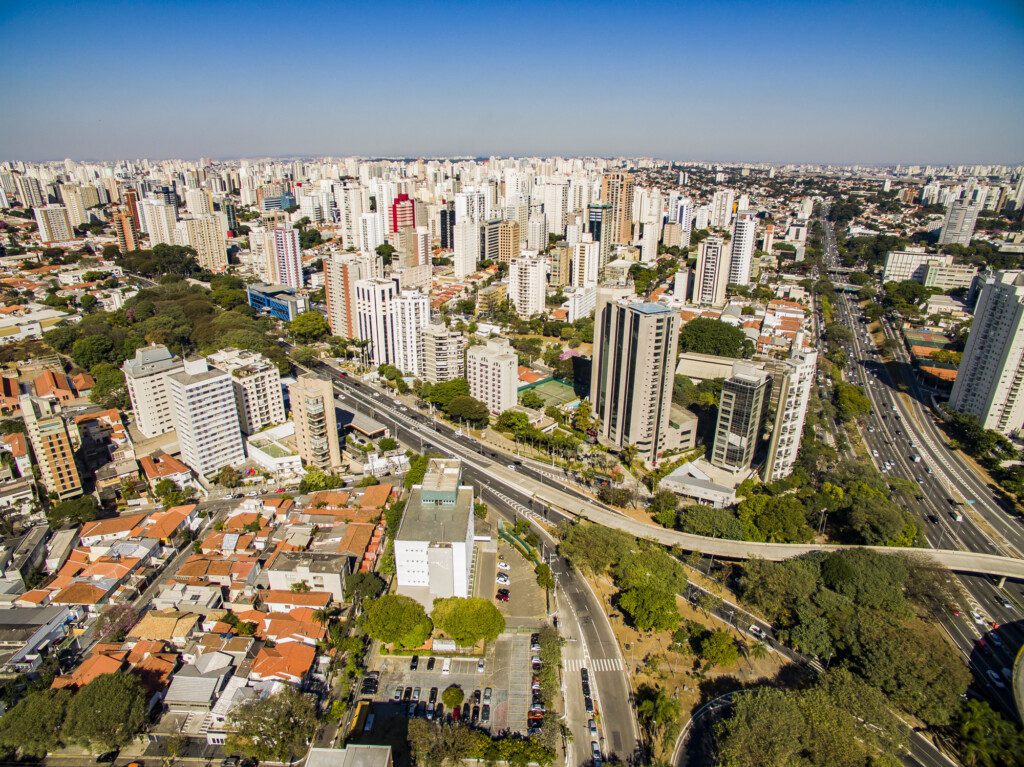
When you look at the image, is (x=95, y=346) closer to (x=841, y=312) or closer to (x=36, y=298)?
(x=36, y=298)

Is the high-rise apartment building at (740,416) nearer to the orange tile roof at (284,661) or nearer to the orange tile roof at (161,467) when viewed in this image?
the orange tile roof at (284,661)

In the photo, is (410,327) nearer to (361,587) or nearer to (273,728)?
(361,587)

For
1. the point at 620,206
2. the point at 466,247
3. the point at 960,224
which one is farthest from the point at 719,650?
the point at 960,224

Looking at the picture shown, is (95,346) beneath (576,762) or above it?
above

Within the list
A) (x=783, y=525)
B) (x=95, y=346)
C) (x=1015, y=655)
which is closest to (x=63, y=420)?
(x=95, y=346)

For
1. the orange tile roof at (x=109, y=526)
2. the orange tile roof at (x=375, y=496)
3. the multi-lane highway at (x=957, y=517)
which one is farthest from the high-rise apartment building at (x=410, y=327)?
the multi-lane highway at (x=957, y=517)

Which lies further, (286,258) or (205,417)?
(286,258)

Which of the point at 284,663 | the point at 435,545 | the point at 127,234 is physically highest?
the point at 127,234
